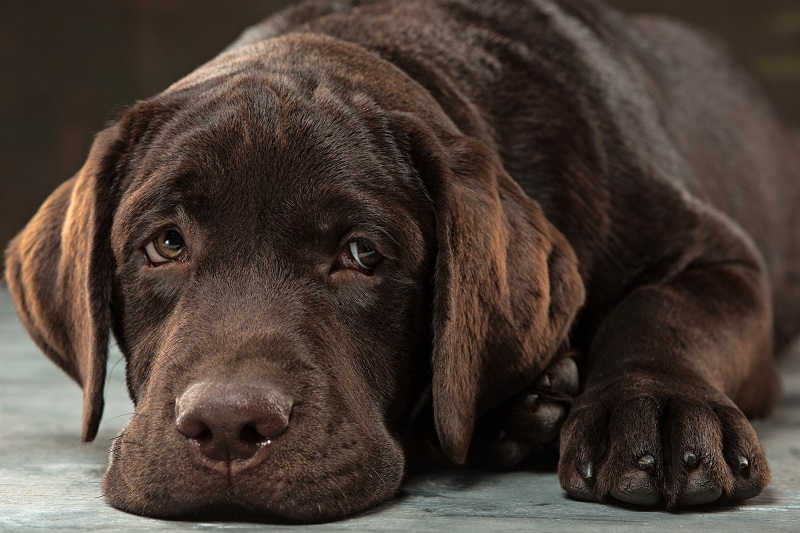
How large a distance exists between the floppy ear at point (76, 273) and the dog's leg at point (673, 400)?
132 cm

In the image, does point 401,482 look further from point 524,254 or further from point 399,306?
point 524,254

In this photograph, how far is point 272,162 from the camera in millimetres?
3098

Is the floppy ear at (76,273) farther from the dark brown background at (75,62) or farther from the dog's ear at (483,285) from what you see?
the dark brown background at (75,62)

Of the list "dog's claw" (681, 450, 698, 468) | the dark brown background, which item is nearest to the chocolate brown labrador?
"dog's claw" (681, 450, 698, 468)

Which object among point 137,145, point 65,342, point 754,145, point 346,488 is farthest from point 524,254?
point 754,145

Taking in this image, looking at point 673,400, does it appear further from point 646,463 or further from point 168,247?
point 168,247

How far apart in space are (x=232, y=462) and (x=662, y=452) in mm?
1064

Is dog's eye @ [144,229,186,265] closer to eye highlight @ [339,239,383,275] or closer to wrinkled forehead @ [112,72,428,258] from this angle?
wrinkled forehead @ [112,72,428,258]

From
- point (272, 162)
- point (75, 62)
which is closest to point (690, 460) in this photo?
point (272, 162)

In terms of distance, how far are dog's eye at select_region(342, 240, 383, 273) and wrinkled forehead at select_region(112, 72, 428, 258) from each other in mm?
61

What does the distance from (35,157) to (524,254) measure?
8734mm

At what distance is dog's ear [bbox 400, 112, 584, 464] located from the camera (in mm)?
3176

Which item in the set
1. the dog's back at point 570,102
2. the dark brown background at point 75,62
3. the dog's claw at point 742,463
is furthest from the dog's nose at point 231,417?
the dark brown background at point 75,62

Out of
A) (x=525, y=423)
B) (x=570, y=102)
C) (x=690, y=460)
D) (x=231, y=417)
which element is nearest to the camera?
(x=231, y=417)
